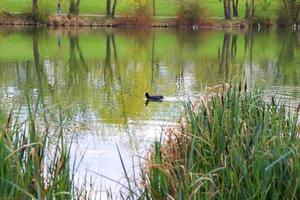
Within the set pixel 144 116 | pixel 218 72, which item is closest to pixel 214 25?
pixel 218 72

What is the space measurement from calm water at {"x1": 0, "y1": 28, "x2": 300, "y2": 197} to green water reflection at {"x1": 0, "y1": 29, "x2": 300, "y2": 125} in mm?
30

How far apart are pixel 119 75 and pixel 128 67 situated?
3.26m

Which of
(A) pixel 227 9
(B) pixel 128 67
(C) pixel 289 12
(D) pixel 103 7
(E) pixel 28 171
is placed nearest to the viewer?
(E) pixel 28 171

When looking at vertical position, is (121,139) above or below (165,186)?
below

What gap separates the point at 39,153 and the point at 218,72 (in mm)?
19909

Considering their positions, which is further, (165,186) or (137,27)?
(137,27)

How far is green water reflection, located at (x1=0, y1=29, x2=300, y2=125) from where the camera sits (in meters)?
16.5

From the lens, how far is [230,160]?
6004 millimetres

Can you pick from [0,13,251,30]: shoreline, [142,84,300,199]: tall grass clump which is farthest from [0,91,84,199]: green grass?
[0,13,251,30]: shoreline

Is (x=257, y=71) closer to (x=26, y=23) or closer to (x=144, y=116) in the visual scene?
(x=144, y=116)

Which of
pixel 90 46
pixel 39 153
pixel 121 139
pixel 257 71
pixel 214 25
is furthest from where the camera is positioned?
pixel 214 25

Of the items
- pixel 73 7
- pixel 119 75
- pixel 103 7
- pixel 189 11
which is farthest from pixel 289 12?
pixel 119 75

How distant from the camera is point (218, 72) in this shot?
25141 millimetres

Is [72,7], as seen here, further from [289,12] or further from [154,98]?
[154,98]
